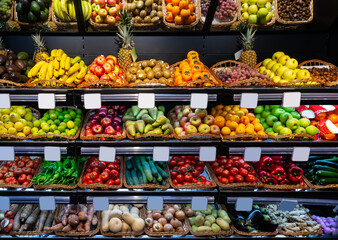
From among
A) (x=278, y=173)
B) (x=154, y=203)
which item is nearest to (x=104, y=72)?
(x=154, y=203)

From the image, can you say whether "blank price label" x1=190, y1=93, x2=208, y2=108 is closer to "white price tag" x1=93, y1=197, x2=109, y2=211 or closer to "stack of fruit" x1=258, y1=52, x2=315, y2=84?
"stack of fruit" x1=258, y1=52, x2=315, y2=84

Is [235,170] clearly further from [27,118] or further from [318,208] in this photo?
[27,118]

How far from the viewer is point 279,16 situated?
Answer: 334cm

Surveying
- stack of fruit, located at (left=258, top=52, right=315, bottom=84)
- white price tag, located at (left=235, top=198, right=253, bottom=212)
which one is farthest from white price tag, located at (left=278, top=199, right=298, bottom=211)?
stack of fruit, located at (left=258, top=52, right=315, bottom=84)

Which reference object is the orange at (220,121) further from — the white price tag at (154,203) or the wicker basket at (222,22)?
the wicker basket at (222,22)

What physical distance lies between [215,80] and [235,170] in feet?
3.18

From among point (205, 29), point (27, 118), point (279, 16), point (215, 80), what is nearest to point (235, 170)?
point (215, 80)

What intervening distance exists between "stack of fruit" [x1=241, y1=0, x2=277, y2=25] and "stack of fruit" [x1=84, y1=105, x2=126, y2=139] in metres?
1.85

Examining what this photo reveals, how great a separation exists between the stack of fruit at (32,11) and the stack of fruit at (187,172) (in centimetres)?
216

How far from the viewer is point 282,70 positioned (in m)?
3.02

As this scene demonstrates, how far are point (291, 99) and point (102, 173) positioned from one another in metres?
2.01

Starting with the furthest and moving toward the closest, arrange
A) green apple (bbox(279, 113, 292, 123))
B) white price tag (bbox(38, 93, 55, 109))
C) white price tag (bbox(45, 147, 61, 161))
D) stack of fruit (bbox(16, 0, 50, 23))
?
stack of fruit (bbox(16, 0, 50, 23)), green apple (bbox(279, 113, 292, 123)), white price tag (bbox(45, 147, 61, 161)), white price tag (bbox(38, 93, 55, 109))

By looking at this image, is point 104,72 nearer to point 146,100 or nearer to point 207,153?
point 146,100

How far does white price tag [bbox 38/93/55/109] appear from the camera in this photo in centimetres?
265
